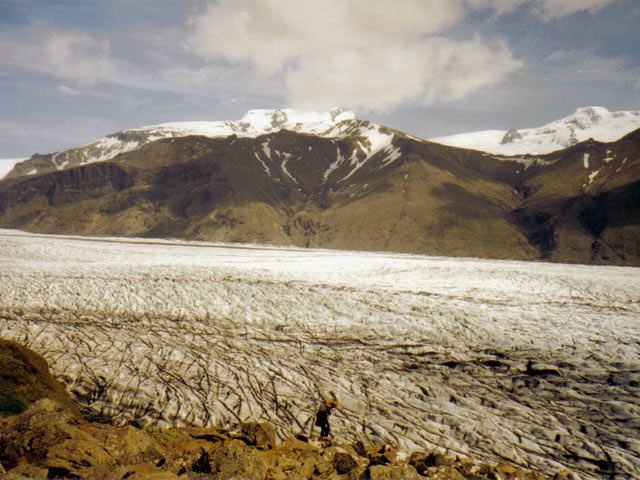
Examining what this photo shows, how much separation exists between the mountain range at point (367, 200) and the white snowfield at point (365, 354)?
235 feet

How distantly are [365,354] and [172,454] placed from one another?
7.60 m

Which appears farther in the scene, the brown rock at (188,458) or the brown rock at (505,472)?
the brown rock at (505,472)

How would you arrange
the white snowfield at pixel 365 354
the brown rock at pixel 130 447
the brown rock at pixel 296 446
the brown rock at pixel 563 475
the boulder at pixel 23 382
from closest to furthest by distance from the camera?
the brown rock at pixel 130 447
the brown rock at pixel 296 446
the brown rock at pixel 563 475
the boulder at pixel 23 382
the white snowfield at pixel 365 354

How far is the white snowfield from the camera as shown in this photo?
8.57m

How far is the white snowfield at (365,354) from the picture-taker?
28.1ft

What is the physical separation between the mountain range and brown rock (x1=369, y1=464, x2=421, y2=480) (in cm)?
8098

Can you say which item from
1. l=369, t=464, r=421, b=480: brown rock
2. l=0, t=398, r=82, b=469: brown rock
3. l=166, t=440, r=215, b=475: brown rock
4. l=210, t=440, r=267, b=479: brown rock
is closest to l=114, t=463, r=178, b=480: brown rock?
l=166, t=440, r=215, b=475: brown rock

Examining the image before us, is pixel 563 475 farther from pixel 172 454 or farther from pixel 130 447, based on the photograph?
pixel 130 447

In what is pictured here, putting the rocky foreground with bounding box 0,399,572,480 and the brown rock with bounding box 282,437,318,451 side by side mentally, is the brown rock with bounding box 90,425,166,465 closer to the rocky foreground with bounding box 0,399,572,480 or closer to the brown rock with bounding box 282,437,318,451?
the rocky foreground with bounding box 0,399,572,480

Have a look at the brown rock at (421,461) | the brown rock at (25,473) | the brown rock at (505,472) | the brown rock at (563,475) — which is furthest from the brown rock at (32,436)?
the brown rock at (563,475)

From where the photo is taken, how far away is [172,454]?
18.7 ft

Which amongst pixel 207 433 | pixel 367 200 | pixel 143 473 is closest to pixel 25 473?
pixel 143 473

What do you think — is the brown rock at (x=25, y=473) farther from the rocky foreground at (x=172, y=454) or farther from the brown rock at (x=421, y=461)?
the brown rock at (x=421, y=461)

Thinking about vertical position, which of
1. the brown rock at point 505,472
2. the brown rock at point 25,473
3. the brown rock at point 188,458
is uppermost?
the brown rock at point 25,473
